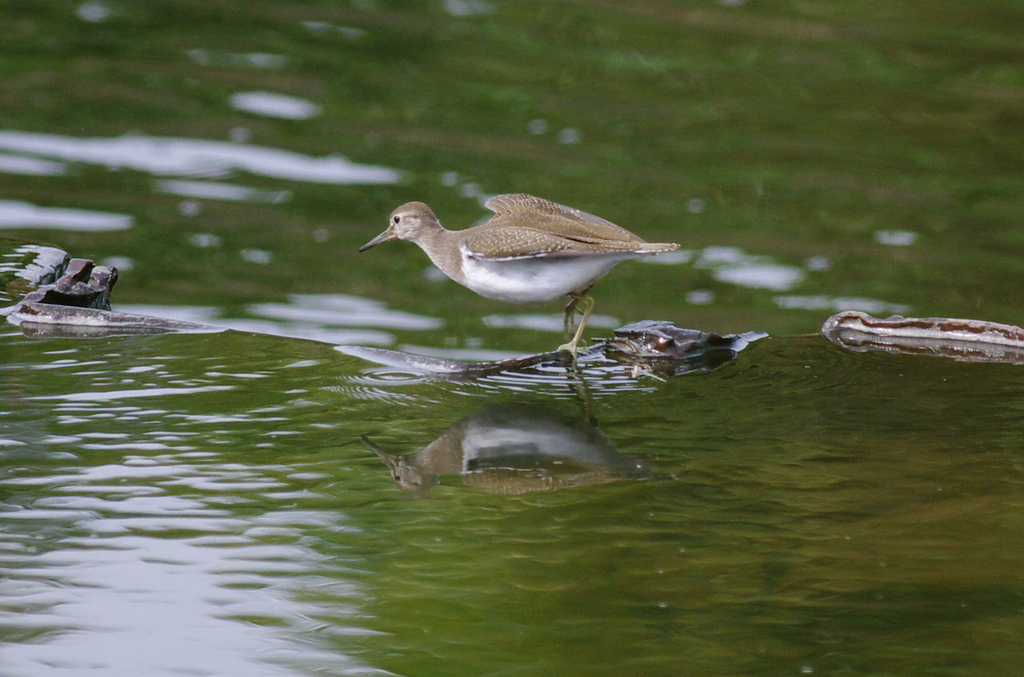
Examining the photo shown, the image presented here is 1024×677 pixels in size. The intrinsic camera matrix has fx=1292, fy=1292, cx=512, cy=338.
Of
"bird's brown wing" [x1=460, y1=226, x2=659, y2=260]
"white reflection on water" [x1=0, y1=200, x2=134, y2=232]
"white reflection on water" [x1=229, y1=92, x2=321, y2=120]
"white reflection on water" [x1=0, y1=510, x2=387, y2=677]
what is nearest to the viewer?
"white reflection on water" [x1=0, y1=510, x2=387, y2=677]

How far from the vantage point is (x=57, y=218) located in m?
9.62

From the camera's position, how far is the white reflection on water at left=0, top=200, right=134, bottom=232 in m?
9.43

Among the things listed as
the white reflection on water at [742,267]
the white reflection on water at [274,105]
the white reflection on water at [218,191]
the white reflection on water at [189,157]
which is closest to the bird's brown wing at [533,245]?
the white reflection on water at [742,267]

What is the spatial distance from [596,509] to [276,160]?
23.9 ft

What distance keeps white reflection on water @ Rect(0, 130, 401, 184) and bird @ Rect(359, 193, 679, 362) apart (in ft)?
14.8

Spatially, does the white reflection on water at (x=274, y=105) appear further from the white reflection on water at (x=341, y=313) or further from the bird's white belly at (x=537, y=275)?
the bird's white belly at (x=537, y=275)

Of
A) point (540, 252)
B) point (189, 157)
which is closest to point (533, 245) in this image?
point (540, 252)

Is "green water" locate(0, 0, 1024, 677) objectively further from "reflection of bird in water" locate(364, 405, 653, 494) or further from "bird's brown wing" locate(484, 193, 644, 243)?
"bird's brown wing" locate(484, 193, 644, 243)

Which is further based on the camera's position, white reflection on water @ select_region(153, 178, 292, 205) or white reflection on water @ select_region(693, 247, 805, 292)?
white reflection on water @ select_region(153, 178, 292, 205)

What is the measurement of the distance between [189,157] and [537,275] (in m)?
6.06

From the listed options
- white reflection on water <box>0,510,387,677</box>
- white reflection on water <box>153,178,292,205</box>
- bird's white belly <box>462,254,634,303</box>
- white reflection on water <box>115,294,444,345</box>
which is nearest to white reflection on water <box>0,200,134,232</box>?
white reflection on water <box>153,178,292,205</box>

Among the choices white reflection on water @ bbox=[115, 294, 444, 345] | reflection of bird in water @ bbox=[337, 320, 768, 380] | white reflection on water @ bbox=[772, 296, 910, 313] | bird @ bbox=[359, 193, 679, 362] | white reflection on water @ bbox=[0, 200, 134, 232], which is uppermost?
bird @ bbox=[359, 193, 679, 362]

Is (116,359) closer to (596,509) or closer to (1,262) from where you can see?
(1,262)

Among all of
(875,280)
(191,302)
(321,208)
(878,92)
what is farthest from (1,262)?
(878,92)
